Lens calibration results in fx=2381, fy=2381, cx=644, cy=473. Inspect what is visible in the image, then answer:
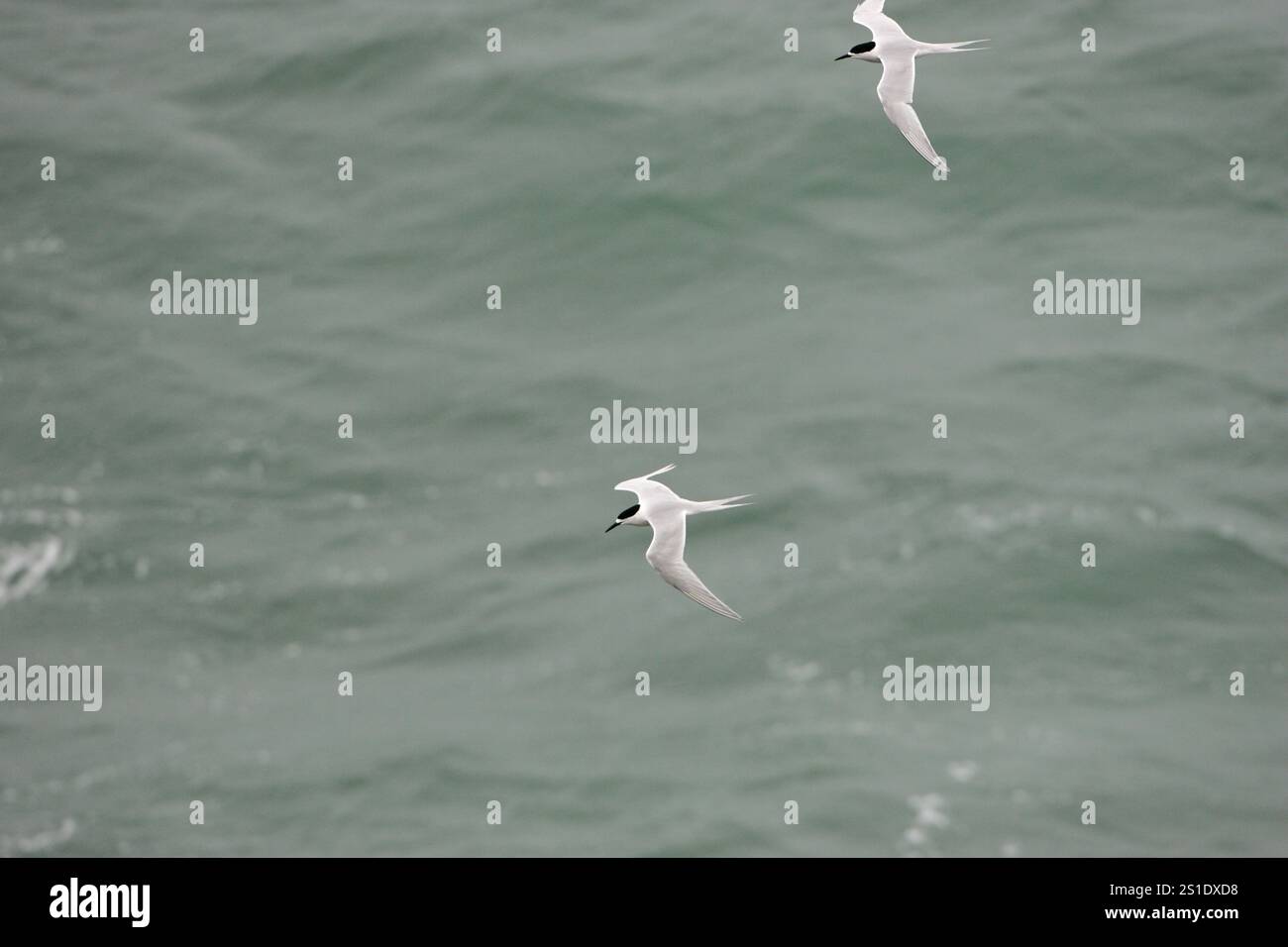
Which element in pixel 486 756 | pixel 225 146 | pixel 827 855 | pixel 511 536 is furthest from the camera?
pixel 225 146

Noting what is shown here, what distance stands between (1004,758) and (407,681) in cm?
804

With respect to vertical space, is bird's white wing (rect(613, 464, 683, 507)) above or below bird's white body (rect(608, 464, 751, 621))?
above

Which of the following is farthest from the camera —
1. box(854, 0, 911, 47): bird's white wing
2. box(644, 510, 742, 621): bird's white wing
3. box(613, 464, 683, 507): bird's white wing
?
box(854, 0, 911, 47): bird's white wing

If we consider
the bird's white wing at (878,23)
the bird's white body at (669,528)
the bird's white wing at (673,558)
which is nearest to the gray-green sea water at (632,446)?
the bird's white body at (669,528)

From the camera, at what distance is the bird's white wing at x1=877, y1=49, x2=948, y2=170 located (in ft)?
90.4

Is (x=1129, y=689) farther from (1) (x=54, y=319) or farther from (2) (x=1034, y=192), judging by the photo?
(1) (x=54, y=319)

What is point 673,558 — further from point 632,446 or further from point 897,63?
point 632,446

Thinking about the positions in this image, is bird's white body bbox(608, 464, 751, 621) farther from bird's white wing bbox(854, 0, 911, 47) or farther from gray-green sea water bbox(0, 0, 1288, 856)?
bird's white wing bbox(854, 0, 911, 47)

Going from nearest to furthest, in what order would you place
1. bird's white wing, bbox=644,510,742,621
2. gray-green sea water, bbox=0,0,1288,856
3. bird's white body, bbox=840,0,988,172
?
bird's white wing, bbox=644,510,742,621 → bird's white body, bbox=840,0,988,172 → gray-green sea water, bbox=0,0,1288,856

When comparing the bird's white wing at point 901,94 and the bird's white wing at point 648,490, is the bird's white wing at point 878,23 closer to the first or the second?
the bird's white wing at point 901,94

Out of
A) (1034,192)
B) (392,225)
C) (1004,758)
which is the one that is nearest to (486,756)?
(1004,758)

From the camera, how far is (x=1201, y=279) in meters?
36.5

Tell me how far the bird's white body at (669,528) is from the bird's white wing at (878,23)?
21.2 ft

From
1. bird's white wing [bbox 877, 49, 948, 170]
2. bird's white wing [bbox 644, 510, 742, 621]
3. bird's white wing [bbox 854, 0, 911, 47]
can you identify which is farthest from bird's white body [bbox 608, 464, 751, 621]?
bird's white wing [bbox 854, 0, 911, 47]
